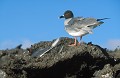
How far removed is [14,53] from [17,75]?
1122 millimetres

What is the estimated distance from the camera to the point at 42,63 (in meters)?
8.76

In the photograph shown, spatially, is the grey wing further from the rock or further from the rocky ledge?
the rock

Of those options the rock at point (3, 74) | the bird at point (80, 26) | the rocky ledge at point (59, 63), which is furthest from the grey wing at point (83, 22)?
the rock at point (3, 74)

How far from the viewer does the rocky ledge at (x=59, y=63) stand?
28.5 feet

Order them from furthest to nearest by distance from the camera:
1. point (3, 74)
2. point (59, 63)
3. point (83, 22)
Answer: point (83, 22) < point (59, 63) < point (3, 74)

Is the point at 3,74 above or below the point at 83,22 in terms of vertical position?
below

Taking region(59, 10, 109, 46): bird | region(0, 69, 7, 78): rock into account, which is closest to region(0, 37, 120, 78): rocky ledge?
region(0, 69, 7, 78): rock

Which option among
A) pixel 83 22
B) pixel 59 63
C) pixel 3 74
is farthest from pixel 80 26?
pixel 3 74

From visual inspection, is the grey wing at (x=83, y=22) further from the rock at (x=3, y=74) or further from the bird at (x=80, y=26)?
the rock at (x=3, y=74)

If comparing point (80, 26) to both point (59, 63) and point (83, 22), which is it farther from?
point (59, 63)

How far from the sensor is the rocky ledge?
8.68m

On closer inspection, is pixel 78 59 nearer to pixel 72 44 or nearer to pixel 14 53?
pixel 72 44

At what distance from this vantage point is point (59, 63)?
29.4 ft

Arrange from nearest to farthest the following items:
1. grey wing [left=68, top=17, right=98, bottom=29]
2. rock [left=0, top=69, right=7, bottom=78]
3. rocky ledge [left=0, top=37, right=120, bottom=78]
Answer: rock [left=0, top=69, right=7, bottom=78], rocky ledge [left=0, top=37, right=120, bottom=78], grey wing [left=68, top=17, right=98, bottom=29]
